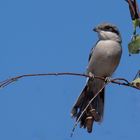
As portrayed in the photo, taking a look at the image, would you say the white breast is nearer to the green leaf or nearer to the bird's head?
the bird's head

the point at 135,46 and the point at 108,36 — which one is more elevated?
the point at 135,46

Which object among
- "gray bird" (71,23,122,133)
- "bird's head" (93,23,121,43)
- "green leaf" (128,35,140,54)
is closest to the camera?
"green leaf" (128,35,140,54)

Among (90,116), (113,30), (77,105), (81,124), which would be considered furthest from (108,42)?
(90,116)

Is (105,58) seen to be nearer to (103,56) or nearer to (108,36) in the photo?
(103,56)

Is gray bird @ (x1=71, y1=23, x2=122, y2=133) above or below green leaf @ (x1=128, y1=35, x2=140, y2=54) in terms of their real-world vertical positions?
below

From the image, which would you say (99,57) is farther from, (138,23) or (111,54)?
(138,23)

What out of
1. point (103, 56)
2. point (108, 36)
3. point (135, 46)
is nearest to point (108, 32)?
point (108, 36)

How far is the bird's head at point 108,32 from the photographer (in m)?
6.28

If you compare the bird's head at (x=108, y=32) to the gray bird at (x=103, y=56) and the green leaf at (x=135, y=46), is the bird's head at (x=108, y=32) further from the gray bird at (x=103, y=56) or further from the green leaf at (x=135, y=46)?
the green leaf at (x=135, y=46)

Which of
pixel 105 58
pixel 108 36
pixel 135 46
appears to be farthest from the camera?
pixel 108 36

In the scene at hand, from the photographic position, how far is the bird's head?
628 cm

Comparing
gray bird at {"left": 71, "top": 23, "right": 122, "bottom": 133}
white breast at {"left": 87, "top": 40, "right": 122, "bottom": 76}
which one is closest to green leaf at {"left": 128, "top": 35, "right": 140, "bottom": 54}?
gray bird at {"left": 71, "top": 23, "right": 122, "bottom": 133}

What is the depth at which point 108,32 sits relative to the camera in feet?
21.1

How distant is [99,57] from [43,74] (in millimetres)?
4127
